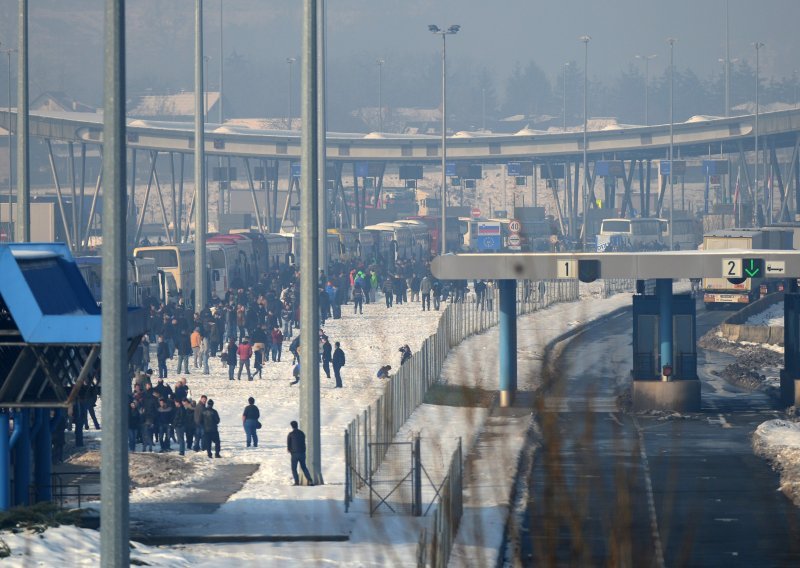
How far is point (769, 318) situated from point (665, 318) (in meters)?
24.9

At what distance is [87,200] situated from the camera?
130m

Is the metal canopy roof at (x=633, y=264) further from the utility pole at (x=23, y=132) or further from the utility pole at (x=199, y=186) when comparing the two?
the utility pole at (x=199, y=186)

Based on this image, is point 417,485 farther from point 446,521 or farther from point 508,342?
point 508,342

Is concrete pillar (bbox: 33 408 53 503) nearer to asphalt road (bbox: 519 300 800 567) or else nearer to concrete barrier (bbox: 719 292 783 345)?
asphalt road (bbox: 519 300 800 567)

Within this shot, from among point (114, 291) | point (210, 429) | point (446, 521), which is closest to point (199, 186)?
point (210, 429)

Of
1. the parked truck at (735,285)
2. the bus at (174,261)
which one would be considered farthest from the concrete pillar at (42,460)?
the parked truck at (735,285)

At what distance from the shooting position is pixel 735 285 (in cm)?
6388

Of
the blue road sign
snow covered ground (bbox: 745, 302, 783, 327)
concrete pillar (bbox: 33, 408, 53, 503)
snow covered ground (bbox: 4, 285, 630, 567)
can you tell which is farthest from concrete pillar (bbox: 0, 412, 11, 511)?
the blue road sign

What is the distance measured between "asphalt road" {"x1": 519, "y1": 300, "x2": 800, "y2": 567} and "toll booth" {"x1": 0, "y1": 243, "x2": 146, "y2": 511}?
18.1 ft

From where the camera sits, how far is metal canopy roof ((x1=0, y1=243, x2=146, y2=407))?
17453 mm

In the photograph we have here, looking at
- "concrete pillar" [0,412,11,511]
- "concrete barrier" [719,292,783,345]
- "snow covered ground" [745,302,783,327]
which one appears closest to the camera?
"concrete pillar" [0,412,11,511]

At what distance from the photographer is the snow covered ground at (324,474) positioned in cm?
1809

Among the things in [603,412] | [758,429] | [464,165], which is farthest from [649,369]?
[464,165]

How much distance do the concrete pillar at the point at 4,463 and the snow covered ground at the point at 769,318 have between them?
39642 mm
